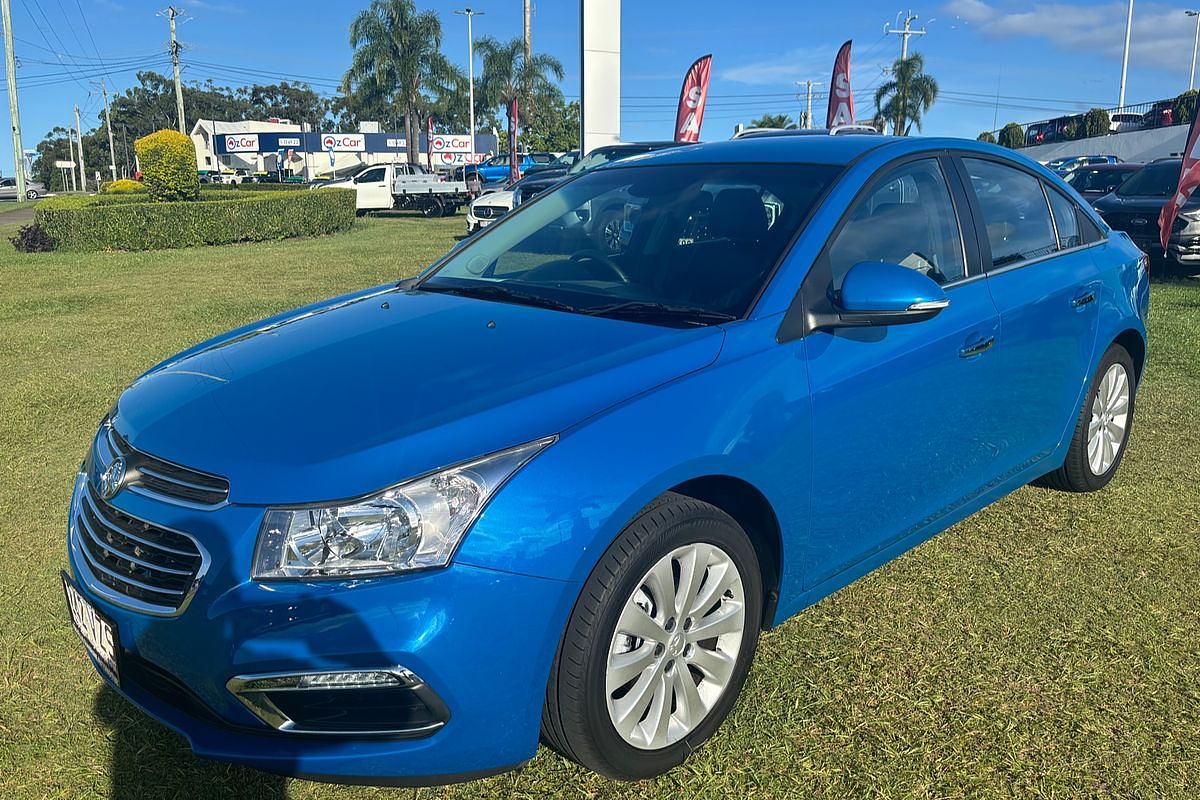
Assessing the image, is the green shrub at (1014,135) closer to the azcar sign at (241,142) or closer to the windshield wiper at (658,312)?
the azcar sign at (241,142)

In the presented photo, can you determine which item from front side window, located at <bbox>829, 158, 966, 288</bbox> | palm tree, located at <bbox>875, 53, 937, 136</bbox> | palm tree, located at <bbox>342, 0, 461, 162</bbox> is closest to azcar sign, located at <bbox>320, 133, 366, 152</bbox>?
palm tree, located at <bbox>342, 0, 461, 162</bbox>

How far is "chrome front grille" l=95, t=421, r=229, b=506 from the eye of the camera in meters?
2.16

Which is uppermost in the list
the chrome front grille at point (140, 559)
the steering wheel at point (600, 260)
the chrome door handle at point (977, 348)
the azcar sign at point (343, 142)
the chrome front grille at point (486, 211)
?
the azcar sign at point (343, 142)

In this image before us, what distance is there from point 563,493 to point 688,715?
0.84 meters

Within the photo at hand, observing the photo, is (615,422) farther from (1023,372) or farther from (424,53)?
(424,53)

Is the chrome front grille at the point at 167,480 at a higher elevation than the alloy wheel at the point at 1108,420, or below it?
higher

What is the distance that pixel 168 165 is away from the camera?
67.9 ft

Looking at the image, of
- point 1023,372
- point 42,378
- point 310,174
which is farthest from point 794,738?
point 310,174

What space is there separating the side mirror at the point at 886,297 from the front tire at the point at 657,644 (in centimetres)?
78

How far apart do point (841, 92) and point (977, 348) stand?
23.7 meters

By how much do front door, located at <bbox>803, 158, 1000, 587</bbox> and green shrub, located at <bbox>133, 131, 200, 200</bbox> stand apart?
20767mm

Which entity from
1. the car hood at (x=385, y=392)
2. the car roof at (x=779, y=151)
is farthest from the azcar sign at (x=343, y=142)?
the car hood at (x=385, y=392)

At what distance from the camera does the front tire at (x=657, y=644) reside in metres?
2.21

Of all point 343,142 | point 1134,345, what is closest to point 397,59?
point 343,142
